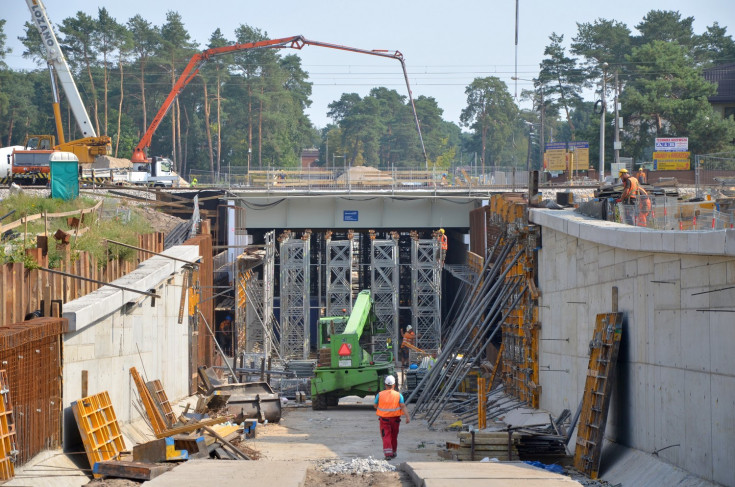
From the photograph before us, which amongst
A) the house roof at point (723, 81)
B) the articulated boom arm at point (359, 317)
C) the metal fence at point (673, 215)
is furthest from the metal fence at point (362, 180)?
the metal fence at point (673, 215)

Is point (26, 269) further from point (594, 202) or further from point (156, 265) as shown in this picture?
point (594, 202)

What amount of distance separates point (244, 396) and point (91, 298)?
7.89 meters

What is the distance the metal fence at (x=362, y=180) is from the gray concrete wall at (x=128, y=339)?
81.3 ft

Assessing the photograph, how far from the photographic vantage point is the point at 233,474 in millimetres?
10906

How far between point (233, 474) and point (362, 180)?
4275 centimetres

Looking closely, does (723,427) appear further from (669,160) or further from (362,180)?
(669,160)

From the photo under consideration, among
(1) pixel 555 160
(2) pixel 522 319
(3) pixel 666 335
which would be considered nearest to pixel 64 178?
(2) pixel 522 319

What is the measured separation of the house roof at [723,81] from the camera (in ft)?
221

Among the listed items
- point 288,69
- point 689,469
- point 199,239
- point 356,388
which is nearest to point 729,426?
point 689,469

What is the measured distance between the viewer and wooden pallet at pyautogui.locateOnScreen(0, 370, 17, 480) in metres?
11.9

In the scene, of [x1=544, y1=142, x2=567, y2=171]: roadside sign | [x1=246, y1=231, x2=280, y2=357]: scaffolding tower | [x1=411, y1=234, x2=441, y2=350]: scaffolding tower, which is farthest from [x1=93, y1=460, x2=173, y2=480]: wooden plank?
[x1=544, y1=142, x2=567, y2=171]: roadside sign

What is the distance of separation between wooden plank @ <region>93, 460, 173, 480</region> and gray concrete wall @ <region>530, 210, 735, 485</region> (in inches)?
278

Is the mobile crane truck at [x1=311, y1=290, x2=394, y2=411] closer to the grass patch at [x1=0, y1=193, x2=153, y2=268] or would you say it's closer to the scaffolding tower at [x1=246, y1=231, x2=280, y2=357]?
the grass patch at [x1=0, y1=193, x2=153, y2=268]

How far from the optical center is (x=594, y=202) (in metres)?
21.0
